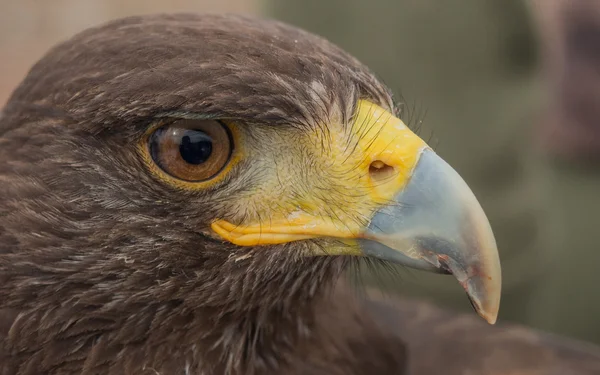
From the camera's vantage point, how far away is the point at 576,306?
3.63 meters

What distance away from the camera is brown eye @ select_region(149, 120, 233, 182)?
1.52 metres

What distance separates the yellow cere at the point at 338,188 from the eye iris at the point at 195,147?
15cm

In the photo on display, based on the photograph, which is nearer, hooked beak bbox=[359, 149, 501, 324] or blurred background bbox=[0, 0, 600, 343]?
hooked beak bbox=[359, 149, 501, 324]

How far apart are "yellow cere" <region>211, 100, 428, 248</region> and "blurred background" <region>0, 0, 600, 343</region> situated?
1.45 m

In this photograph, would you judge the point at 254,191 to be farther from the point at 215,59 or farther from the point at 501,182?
the point at 501,182

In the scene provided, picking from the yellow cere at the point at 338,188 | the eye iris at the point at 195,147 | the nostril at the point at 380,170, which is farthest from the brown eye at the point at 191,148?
the nostril at the point at 380,170

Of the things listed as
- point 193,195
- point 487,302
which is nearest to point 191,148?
point 193,195

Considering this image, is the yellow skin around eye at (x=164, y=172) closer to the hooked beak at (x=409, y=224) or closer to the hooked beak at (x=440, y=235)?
the hooked beak at (x=409, y=224)

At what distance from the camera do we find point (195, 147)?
5.04 ft

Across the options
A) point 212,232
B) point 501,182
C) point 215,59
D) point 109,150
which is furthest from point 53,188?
point 501,182

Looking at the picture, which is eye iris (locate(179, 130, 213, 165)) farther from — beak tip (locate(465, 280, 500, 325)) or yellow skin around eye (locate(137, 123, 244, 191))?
beak tip (locate(465, 280, 500, 325))

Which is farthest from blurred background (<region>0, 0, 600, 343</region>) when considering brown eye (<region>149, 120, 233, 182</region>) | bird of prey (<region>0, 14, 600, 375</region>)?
brown eye (<region>149, 120, 233, 182</region>)

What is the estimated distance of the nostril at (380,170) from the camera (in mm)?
1525

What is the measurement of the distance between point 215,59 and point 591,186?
110 inches
